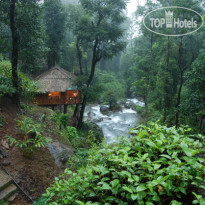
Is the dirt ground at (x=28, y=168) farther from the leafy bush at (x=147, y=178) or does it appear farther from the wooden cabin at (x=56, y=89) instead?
the wooden cabin at (x=56, y=89)

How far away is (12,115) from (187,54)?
1620 cm

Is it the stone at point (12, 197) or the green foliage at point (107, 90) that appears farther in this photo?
the green foliage at point (107, 90)

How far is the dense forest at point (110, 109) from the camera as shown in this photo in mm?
1590

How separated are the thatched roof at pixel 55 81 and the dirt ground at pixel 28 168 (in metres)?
7.21

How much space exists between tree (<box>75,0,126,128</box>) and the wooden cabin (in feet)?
6.47

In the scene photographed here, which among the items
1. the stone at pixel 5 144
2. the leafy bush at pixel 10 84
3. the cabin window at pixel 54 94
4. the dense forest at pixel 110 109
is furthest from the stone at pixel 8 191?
the cabin window at pixel 54 94

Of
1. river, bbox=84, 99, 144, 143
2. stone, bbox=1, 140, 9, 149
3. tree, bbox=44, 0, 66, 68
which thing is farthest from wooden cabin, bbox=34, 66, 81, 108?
stone, bbox=1, 140, 9, 149

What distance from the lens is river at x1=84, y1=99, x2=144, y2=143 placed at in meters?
15.8

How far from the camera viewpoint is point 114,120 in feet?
61.9

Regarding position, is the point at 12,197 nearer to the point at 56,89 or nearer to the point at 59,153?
the point at 59,153

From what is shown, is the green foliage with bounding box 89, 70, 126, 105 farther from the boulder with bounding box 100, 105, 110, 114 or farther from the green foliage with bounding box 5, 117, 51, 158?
the green foliage with bounding box 5, 117, 51, 158

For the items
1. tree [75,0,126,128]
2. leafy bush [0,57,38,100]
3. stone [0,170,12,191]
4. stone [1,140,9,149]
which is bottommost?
stone [0,170,12,191]

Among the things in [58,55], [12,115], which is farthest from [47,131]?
[58,55]

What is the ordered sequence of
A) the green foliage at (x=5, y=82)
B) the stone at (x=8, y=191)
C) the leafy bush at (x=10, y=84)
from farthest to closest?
1. the leafy bush at (x=10, y=84)
2. the green foliage at (x=5, y=82)
3. the stone at (x=8, y=191)
